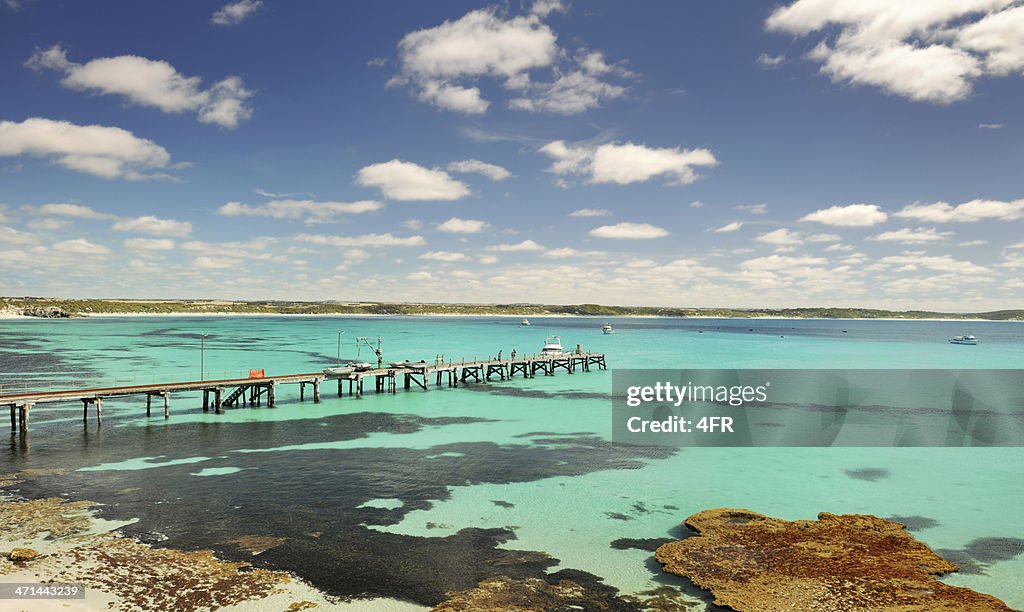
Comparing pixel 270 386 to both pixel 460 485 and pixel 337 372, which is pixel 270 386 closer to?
pixel 337 372

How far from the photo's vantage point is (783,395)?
62.7m

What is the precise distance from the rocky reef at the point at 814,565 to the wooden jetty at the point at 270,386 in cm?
3794

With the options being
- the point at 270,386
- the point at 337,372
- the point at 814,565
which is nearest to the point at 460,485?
the point at 814,565

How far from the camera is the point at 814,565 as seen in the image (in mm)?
19000

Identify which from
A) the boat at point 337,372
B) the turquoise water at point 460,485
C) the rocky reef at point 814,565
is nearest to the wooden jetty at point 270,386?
the boat at point 337,372

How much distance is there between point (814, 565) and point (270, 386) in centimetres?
4273

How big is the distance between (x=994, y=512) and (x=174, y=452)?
4060 centimetres

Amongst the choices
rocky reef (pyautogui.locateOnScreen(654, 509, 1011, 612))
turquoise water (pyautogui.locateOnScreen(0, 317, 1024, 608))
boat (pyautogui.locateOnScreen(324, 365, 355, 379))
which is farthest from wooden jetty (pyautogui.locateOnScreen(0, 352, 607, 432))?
rocky reef (pyautogui.locateOnScreen(654, 509, 1011, 612))

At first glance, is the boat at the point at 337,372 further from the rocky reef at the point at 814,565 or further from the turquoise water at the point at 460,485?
the rocky reef at the point at 814,565

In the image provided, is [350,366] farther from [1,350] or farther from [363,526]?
[1,350]

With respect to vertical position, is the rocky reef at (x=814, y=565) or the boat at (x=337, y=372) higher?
the boat at (x=337, y=372)

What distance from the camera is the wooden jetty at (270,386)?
3853cm

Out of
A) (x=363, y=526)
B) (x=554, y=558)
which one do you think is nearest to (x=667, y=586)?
(x=554, y=558)

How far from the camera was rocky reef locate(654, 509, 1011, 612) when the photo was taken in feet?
54.9
